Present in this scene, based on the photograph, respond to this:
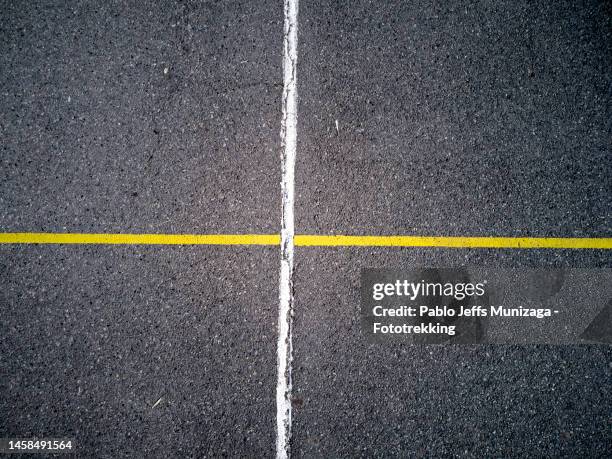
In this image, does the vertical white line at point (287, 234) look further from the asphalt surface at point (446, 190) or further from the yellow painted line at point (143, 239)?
the yellow painted line at point (143, 239)

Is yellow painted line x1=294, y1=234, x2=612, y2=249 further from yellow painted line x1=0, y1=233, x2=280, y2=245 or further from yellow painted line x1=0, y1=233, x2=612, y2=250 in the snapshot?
yellow painted line x1=0, y1=233, x2=280, y2=245

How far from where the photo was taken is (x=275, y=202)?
317cm

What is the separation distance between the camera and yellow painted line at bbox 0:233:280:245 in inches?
124

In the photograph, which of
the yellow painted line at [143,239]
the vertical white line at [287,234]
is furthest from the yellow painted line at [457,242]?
the yellow painted line at [143,239]

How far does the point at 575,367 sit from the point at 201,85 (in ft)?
12.3

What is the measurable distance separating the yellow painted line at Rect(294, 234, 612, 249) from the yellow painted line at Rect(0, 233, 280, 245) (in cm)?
35

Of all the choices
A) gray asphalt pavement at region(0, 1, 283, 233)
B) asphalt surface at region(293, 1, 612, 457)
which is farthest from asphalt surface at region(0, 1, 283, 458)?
asphalt surface at region(293, 1, 612, 457)

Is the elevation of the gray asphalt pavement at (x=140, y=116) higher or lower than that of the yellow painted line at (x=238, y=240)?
higher

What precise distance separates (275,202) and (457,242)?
Result: 149cm

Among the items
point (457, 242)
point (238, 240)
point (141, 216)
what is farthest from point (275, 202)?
point (457, 242)

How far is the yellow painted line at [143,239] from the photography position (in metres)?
3.14

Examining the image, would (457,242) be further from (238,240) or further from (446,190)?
(238,240)

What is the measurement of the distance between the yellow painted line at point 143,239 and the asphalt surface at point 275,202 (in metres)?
0.06

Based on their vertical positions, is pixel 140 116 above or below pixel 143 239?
above
